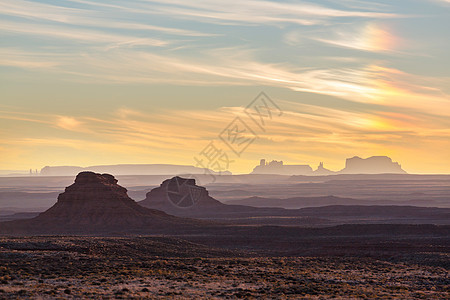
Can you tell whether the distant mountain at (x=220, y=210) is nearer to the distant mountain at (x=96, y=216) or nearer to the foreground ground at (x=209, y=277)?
the distant mountain at (x=96, y=216)

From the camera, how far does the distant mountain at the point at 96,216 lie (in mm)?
119812

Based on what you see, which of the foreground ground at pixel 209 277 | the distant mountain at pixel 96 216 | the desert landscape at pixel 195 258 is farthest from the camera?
the distant mountain at pixel 96 216

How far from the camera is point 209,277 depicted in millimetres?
45781

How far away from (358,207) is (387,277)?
150 meters

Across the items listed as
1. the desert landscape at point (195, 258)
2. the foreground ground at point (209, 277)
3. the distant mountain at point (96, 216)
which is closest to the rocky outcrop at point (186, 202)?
the desert landscape at point (195, 258)

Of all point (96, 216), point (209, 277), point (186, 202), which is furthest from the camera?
point (186, 202)

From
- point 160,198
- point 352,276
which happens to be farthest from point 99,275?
point 160,198

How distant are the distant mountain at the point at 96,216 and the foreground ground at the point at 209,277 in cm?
5413

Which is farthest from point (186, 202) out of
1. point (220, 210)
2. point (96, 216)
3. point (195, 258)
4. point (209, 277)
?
point (209, 277)

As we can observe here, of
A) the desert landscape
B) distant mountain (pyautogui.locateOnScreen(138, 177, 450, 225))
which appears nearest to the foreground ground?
the desert landscape

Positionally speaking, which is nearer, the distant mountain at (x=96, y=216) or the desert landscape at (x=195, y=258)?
the desert landscape at (x=195, y=258)

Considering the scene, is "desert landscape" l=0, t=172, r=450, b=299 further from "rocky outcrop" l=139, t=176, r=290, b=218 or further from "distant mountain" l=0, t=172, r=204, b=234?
"rocky outcrop" l=139, t=176, r=290, b=218

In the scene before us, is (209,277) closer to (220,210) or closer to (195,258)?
(195,258)

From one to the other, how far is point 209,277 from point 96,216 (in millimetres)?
85593
